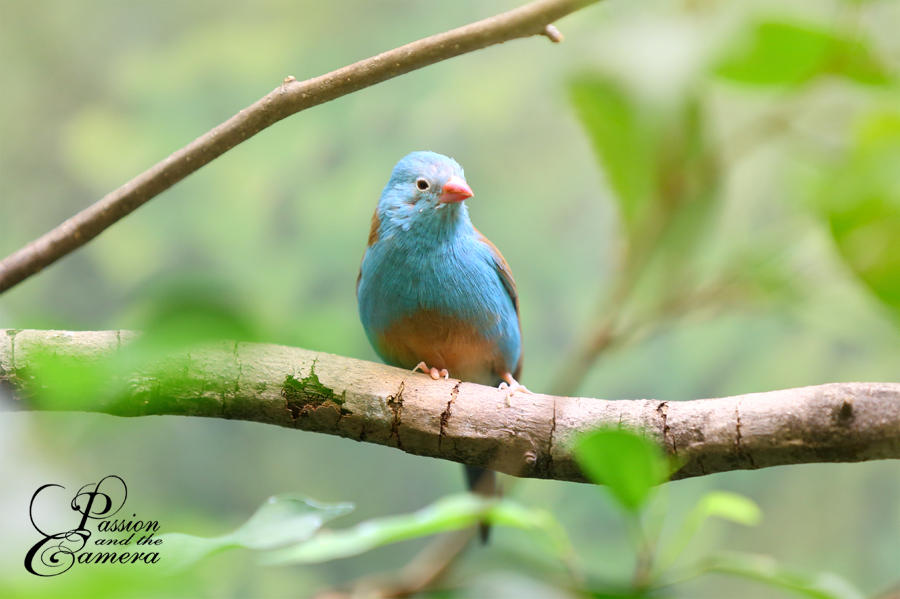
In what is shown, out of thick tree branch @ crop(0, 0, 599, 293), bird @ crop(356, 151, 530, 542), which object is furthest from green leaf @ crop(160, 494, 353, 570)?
bird @ crop(356, 151, 530, 542)

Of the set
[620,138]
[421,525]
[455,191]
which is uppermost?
[455,191]

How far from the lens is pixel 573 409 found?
5.23ft

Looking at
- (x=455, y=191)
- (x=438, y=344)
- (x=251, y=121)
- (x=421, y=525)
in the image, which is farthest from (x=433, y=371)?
(x=421, y=525)

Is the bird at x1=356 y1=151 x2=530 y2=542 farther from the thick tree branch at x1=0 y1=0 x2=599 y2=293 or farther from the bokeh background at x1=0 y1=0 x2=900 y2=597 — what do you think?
the bokeh background at x1=0 y1=0 x2=900 y2=597

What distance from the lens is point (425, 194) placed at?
2.22 m

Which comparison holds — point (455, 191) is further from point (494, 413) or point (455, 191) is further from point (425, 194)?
point (494, 413)

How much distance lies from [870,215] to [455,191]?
168 centimetres

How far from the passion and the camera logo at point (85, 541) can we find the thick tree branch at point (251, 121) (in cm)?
49

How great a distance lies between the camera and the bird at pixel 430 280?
7.31ft

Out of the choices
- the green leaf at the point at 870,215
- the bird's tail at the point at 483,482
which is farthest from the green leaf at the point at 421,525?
the bird's tail at the point at 483,482

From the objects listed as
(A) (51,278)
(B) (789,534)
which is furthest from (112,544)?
(B) (789,534)

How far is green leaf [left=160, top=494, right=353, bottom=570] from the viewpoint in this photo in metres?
0.71

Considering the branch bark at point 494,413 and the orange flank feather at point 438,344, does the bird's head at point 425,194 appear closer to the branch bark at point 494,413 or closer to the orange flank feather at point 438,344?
the orange flank feather at point 438,344

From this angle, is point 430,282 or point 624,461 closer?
point 624,461
